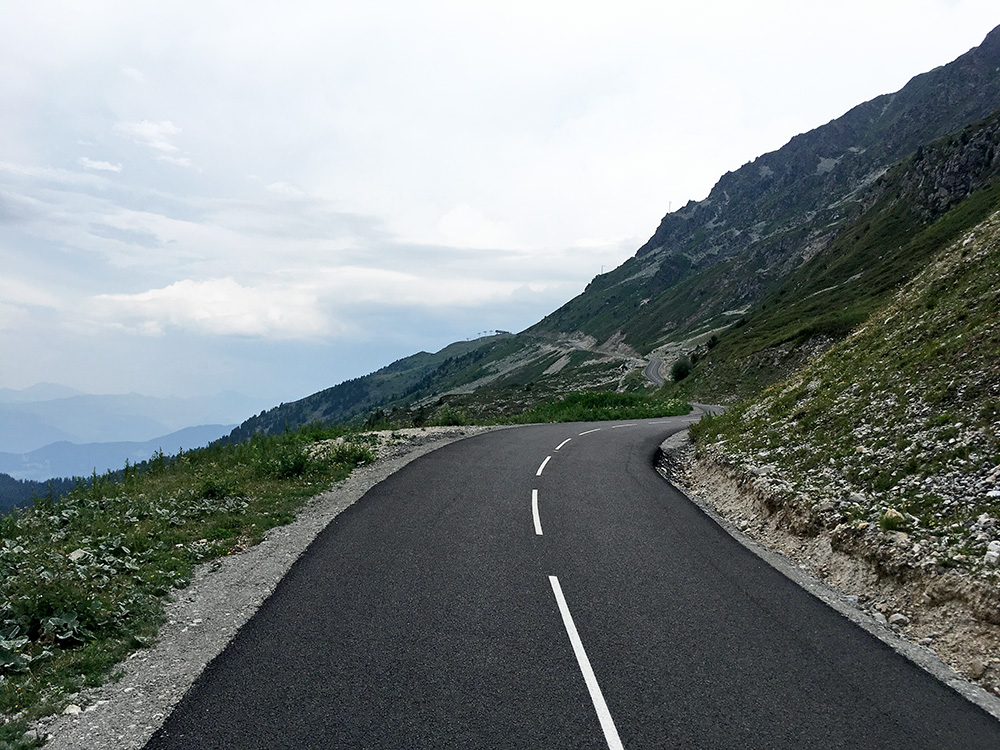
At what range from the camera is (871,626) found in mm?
7633

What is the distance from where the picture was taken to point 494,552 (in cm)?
1008

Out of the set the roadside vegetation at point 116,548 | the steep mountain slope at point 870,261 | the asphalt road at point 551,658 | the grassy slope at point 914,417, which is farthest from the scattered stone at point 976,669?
the steep mountain slope at point 870,261

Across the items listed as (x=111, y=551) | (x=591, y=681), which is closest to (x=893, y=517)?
(x=591, y=681)

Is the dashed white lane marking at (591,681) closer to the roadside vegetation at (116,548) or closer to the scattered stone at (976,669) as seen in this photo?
the scattered stone at (976,669)

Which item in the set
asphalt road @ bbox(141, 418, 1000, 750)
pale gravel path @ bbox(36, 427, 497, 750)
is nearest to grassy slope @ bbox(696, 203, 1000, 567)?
asphalt road @ bbox(141, 418, 1000, 750)

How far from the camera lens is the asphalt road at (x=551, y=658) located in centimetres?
526

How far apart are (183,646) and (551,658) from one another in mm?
4525

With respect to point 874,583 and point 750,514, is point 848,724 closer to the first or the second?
point 874,583

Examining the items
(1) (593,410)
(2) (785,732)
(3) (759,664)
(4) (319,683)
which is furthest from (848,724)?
(1) (593,410)

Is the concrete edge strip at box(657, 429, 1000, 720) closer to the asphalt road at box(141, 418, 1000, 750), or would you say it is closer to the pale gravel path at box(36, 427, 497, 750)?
the asphalt road at box(141, 418, 1000, 750)

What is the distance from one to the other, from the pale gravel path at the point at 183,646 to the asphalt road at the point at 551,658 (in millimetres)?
266

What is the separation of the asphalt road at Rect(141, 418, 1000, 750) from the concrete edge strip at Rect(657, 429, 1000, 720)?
0.20 meters

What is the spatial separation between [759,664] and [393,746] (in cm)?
434

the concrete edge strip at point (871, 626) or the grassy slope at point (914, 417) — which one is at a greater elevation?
the grassy slope at point (914, 417)
